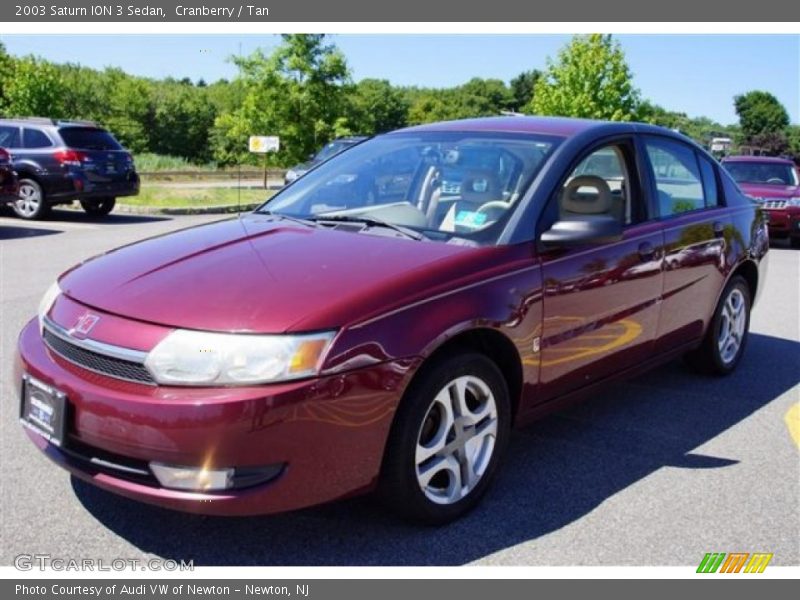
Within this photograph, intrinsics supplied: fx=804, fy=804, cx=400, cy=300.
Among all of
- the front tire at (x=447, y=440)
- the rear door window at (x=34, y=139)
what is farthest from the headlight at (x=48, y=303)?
the rear door window at (x=34, y=139)

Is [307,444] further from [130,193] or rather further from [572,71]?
[572,71]

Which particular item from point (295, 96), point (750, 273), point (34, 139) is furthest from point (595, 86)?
point (750, 273)

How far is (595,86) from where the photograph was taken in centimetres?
3266

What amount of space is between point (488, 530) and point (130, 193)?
1289 centimetres

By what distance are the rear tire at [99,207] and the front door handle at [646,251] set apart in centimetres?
1249

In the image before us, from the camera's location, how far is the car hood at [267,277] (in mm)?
2793

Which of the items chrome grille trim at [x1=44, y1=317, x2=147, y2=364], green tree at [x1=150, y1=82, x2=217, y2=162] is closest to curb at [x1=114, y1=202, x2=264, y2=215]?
chrome grille trim at [x1=44, y1=317, x2=147, y2=364]

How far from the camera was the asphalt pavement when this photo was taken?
304 cm

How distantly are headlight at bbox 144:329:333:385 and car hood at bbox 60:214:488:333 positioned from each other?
0.05m

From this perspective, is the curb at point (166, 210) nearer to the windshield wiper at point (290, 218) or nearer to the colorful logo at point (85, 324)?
the windshield wiper at point (290, 218)

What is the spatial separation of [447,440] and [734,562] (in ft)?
3.91

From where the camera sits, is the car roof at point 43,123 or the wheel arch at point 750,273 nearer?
the wheel arch at point 750,273

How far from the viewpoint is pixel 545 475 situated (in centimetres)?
379

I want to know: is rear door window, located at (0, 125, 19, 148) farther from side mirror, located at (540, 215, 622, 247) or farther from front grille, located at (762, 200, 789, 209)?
front grille, located at (762, 200, 789, 209)
